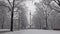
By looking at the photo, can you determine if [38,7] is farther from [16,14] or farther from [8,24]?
[16,14]

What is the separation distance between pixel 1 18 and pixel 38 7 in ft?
48.8

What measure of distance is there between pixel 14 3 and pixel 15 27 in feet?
26.9

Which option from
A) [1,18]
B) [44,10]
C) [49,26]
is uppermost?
[44,10]

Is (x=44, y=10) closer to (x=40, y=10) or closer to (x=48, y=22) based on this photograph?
(x=40, y=10)

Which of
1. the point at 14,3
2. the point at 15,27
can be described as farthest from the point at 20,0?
the point at 15,27

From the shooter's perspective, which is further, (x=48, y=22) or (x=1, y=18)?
(x=48, y=22)

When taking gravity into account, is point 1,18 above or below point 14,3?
below

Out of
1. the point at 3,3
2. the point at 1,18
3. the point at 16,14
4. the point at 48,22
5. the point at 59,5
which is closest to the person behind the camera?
the point at 59,5

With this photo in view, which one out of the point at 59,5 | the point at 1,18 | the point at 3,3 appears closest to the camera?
the point at 59,5

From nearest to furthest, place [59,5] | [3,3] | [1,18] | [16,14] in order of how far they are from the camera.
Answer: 1. [59,5]
2. [3,3]
3. [16,14]
4. [1,18]

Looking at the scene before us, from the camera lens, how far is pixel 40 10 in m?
42.9

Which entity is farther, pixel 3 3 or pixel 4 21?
pixel 4 21

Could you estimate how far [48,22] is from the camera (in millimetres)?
42438

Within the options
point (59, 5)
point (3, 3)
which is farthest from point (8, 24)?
point (59, 5)
